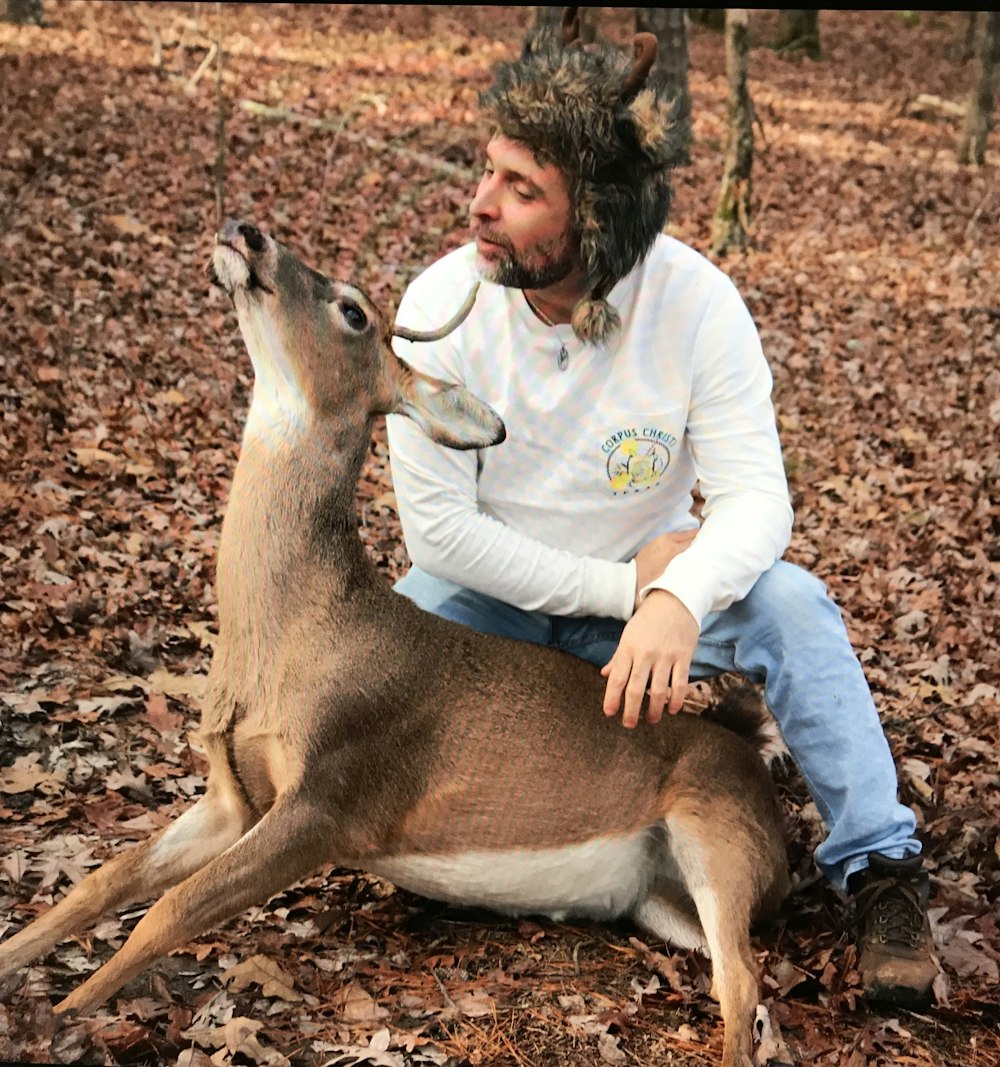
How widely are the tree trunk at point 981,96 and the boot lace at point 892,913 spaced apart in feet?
49.1

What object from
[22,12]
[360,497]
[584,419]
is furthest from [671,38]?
[584,419]

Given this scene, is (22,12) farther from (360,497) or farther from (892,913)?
(892,913)

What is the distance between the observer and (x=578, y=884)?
4.27 meters

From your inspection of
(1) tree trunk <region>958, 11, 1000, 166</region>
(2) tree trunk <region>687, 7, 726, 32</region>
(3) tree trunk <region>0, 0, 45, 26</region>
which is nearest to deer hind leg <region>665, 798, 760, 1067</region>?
(1) tree trunk <region>958, 11, 1000, 166</region>

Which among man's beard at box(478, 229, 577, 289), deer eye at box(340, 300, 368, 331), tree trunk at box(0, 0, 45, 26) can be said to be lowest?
deer eye at box(340, 300, 368, 331)

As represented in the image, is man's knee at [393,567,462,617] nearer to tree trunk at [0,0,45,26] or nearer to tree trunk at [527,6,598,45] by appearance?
tree trunk at [527,6,598,45]

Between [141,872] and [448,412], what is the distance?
1.59m

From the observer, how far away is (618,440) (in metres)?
4.34

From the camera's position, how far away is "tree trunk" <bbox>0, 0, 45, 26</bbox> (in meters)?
16.6

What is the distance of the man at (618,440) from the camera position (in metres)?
4.15

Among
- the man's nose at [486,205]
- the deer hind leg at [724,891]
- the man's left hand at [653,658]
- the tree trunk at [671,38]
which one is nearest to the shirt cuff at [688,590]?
the man's left hand at [653,658]

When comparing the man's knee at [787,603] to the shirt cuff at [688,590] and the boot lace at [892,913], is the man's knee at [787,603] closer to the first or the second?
the shirt cuff at [688,590]

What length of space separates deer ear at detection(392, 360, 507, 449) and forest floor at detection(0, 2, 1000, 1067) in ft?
5.13

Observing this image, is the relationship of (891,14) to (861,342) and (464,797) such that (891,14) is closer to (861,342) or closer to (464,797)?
(861,342)
